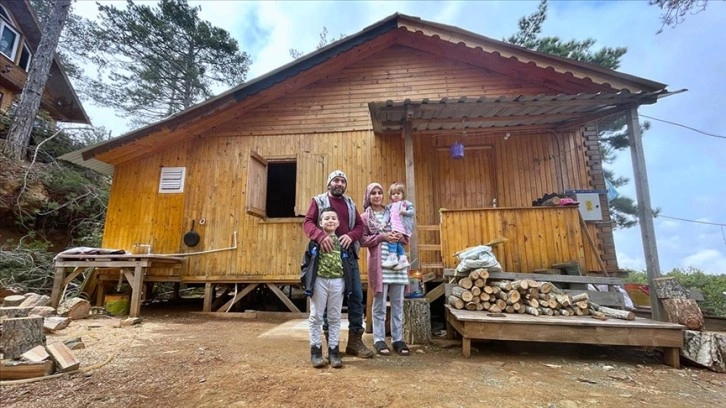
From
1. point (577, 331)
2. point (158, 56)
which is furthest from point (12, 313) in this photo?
Answer: point (158, 56)

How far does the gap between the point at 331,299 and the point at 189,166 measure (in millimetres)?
5505

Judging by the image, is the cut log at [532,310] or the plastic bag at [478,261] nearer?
the cut log at [532,310]

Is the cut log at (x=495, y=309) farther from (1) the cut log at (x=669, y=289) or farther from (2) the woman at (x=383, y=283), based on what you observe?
(1) the cut log at (x=669, y=289)

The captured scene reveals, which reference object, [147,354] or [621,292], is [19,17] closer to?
[147,354]

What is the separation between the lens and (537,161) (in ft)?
20.0

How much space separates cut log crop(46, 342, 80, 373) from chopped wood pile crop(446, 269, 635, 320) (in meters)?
3.60

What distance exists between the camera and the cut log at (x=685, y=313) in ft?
10.5

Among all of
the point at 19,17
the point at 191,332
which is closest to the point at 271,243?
the point at 191,332

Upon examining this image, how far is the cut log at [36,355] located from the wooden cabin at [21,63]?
1483 centimetres

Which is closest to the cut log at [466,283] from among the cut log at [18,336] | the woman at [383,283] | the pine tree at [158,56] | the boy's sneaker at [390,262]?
the woman at [383,283]

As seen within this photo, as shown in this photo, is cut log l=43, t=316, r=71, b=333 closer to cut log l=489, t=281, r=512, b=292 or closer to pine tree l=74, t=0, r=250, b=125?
cut log l=489, t=281, r=512, b=292

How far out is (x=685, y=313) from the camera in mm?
3273

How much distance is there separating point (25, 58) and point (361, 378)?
20047mm

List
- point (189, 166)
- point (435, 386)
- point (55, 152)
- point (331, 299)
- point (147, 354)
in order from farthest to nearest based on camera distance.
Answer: point (55, 152), point (189, 166), point (147, 354), point (331, 299), point (435, 386)
